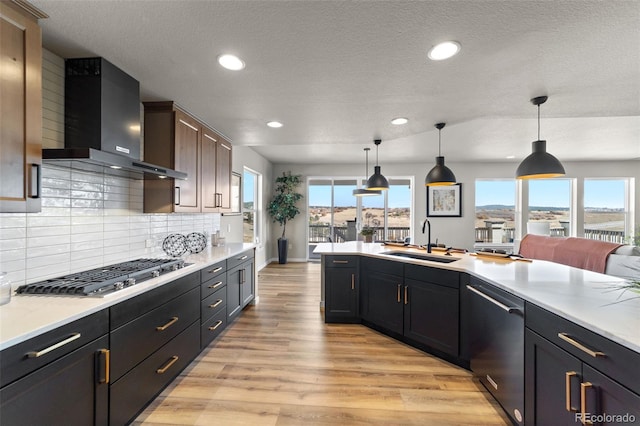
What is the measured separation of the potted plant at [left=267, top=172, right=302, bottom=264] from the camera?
687 centimetres

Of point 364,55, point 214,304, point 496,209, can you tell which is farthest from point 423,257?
point 496,209

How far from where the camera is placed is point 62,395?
47.7 inches

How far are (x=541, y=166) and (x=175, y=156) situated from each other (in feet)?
10.7

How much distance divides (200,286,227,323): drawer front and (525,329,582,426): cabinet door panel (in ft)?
7.81

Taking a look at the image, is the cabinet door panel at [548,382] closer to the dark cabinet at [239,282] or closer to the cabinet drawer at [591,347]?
the cabinet drawer at [591,347]

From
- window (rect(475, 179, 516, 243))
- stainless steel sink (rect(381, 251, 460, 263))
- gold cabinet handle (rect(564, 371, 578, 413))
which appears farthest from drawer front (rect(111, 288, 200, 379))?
window (rect(475, 179, 516, 243))

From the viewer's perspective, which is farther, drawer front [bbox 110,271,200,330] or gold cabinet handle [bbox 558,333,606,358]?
drawer front [bbox 110,271,200,330]

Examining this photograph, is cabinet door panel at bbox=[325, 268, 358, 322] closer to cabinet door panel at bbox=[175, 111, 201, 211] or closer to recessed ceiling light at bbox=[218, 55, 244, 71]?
cabinet door panel at bbox=[175, 111, 201, 211]

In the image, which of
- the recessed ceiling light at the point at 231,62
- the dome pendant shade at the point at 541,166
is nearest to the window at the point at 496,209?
the dome pendant shade at the point at 541,166

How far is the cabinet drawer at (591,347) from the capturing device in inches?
38.8

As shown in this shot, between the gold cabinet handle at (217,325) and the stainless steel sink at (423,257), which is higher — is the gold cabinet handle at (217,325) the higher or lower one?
the lower one

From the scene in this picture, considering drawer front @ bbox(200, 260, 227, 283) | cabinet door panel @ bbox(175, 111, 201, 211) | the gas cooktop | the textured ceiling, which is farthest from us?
cabinet door panel @ bbox(175, 111, 201, 211)

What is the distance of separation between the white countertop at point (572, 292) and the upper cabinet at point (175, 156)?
2.33m

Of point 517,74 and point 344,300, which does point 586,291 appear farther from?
point 344,300
